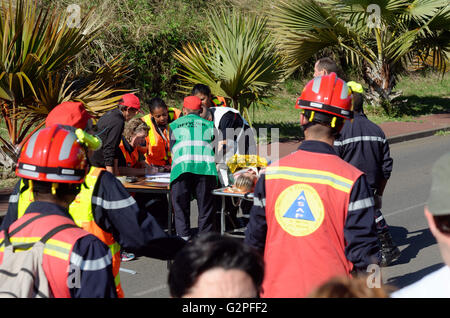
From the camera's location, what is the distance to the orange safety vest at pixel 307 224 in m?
2.95

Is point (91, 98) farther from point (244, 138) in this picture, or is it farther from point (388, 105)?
point (388, 105)

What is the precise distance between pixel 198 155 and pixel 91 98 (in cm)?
385

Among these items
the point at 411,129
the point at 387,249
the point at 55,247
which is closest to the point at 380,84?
the point at 411,129

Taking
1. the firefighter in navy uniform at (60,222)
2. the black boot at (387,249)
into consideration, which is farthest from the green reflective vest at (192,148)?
the firefighter in navy uniform at (60,222)

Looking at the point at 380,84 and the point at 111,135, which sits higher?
the point at 380,84

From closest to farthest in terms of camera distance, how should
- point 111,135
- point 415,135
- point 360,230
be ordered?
point 360,230 → point 111,135 → point 415,135

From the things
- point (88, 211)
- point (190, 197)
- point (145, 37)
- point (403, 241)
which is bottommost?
point (403, 241)

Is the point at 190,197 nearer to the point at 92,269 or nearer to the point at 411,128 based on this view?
the point at 92,269

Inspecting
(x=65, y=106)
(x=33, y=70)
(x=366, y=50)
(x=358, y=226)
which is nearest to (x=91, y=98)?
(x=33, y=70)

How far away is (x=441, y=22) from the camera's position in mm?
17234

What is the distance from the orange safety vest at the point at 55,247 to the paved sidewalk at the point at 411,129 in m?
10.5

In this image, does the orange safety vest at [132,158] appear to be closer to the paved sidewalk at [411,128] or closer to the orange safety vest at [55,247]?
the orange safety vest at [55,247]

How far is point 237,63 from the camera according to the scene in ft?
42.9

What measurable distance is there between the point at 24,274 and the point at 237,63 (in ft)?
36.1
